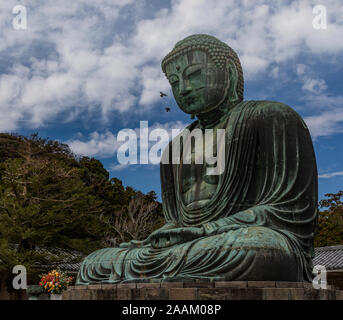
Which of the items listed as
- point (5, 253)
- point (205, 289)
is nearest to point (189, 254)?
point (205, 289)

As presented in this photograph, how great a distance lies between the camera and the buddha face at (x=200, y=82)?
659cm

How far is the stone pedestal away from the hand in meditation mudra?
10 centimetres

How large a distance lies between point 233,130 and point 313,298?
2399 mm

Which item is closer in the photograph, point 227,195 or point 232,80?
point 227,195

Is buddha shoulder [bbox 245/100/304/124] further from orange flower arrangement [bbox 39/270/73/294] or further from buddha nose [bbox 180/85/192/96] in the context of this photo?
orange flower arrangement [bbox 39/270/73/294]

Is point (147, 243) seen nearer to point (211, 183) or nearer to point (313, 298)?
point (211, 183)

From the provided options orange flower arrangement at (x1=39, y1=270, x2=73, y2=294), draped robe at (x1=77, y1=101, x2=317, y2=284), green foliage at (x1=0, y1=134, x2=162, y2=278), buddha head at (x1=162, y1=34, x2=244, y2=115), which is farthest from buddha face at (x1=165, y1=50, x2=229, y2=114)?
green foliage at (x1=0, y1=134, x2=162, y2=278)

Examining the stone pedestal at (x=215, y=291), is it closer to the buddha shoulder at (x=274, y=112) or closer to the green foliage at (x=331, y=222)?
the buddha shoulder at (x=274, y=112)

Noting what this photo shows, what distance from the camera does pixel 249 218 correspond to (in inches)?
211

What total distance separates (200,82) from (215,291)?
3155 millimetres

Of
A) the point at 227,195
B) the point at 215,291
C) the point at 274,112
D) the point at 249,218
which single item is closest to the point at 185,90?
the point at 274,112

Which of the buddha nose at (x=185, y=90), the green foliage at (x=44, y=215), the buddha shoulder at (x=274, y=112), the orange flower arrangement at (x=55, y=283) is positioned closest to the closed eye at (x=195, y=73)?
the buddha nose at (x=185, y=90)

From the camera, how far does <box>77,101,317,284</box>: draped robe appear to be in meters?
4.78

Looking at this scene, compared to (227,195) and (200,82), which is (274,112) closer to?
(200,82)
